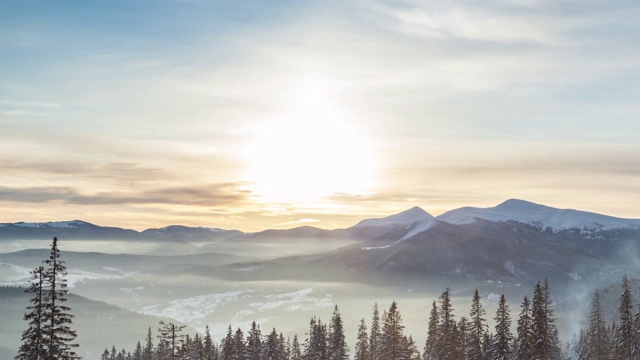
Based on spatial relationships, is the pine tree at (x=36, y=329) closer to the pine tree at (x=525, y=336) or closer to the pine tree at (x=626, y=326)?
the pine tree at (x=525, y=336)

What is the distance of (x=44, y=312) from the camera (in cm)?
4744

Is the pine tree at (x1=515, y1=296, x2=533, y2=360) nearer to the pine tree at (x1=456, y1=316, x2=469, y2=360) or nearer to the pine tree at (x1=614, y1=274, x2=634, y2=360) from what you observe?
the pine tree at (x1=456, y1=316, x2=469, y2=360)

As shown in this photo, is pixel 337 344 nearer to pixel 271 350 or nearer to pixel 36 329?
pixel 271 350

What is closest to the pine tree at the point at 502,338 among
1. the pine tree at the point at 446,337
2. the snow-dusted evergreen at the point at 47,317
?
the pine tree at the point at 446,337

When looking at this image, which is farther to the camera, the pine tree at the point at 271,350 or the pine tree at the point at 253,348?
the pine tree at the point at 253,348

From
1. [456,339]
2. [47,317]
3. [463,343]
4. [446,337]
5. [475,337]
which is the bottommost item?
[463,343]

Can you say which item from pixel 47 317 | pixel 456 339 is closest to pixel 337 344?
pixel 456 339

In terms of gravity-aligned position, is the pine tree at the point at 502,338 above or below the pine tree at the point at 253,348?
above

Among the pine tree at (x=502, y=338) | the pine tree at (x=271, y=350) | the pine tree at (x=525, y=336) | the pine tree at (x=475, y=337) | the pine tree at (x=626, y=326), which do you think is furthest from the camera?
the pine tree at (x=271, y=350)

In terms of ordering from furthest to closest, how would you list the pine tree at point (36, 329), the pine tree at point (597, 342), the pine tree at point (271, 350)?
1. the pine tree at point (597, 342)
2. the pine tree at point (271, 350)
3. the pine tree at point (36, 329)

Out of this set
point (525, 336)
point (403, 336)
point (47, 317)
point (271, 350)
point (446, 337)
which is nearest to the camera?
point (47, 317)

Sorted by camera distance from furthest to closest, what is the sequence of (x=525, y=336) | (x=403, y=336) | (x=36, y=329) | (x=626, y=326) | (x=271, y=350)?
1. (x=271, y=350)
2. (x=403, y=336)
3. (x=626, y=326)
4. (x=525, y=336)
5. (x=36, y=329)

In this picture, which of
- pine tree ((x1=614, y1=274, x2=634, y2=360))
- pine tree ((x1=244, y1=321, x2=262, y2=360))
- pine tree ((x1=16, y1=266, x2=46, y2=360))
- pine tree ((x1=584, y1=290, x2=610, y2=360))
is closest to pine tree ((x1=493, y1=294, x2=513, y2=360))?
pine tree ((x1=614, y1=274, x2=634, y2=360))

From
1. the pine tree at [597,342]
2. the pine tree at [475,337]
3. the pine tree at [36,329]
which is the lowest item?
the pine tree at [597,342]
